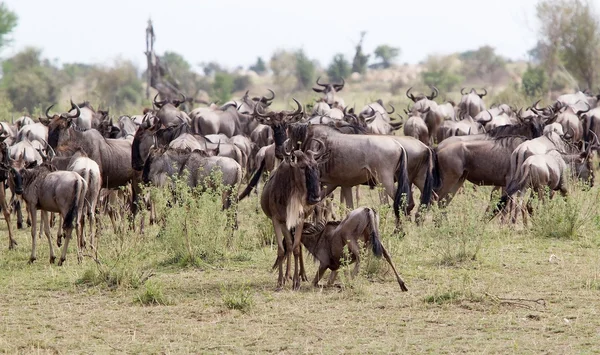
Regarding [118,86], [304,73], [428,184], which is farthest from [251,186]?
[304,73]

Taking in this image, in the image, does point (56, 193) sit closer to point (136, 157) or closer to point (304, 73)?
point (136, 157)

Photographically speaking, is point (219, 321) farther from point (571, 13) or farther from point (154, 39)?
point (571, 13)

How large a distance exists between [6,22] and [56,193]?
38625 millimetres

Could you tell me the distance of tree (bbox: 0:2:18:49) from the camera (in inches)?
1804

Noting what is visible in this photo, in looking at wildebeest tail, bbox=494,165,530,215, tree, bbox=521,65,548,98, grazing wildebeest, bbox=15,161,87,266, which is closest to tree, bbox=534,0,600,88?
tree, bbox=521,65,548,98

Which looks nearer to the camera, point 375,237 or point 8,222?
point 375,237

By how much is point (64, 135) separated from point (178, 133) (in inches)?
60.7

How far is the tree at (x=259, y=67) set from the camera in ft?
303

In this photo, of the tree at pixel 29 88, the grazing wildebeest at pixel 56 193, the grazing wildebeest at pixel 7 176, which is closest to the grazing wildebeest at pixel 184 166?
the grazing wildebeest at pixel 56 193

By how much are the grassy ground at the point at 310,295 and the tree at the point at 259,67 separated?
82.0 metres

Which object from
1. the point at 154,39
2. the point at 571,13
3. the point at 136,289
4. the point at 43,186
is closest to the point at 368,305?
the point at 136,289

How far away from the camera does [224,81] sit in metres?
48.9

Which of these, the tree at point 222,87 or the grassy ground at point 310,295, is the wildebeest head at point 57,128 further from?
the tree at point 222,87

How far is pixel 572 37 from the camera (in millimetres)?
35125
